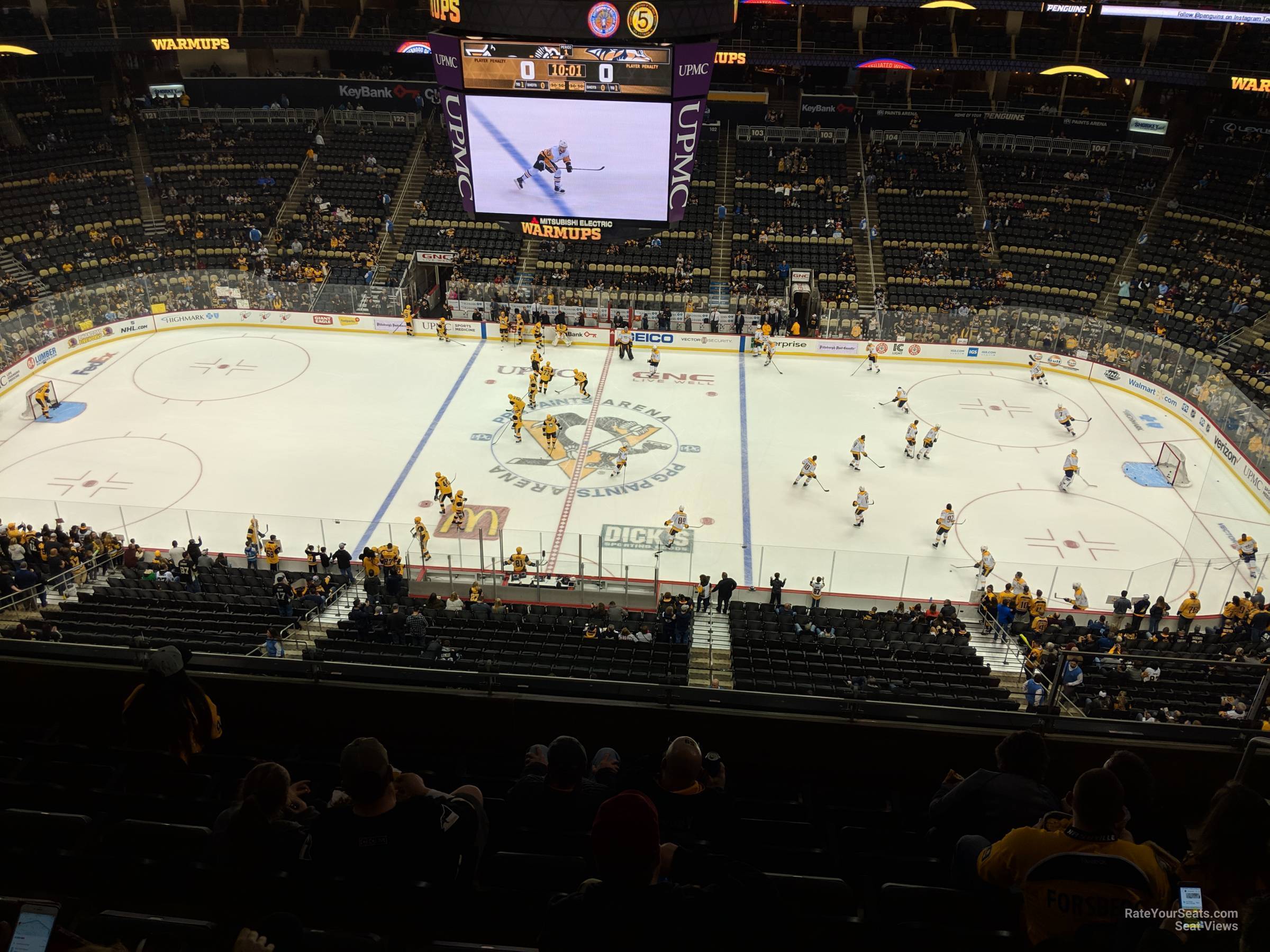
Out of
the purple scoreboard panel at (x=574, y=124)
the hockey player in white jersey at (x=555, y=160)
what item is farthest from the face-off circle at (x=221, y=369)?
the hockey player in white jersey at (x=555, y=160)

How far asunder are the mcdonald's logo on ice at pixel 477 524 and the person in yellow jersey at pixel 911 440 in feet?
39.8

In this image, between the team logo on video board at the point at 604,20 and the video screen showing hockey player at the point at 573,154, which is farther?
the video screen showing hockey player at the point at 573,154

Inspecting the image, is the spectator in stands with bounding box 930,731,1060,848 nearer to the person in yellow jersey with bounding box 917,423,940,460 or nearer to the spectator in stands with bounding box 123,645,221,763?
the spectator in stands with bounding box 123,645,221,763

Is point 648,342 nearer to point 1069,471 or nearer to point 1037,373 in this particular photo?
point 1037,373

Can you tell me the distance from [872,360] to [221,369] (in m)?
23.7

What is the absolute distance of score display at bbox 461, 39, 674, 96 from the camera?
18516 mm

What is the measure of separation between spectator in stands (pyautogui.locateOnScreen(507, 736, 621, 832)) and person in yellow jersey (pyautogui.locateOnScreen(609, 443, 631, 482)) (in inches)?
801

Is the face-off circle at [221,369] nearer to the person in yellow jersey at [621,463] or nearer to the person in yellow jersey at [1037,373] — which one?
the person in yellow jersey at [621,463]

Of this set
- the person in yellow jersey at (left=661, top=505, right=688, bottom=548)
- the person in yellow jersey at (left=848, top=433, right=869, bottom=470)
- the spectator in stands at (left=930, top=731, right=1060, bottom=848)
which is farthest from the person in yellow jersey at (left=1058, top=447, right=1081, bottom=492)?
the spectator in stands at (left=930, top=731, right=1060, bottom=848)

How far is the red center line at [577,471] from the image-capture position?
20141 mm

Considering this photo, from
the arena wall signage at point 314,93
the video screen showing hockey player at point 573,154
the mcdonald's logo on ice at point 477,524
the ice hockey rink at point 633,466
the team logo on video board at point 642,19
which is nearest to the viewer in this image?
the team logo on video board at point 642,19

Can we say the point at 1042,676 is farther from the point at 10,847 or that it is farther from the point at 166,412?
the point at 166,412

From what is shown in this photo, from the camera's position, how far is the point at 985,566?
20703 mm

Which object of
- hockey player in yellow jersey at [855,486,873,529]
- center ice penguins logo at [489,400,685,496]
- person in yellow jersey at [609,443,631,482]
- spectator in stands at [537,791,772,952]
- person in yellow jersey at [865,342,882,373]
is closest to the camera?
spectator in stands at [537,791,772,952]
